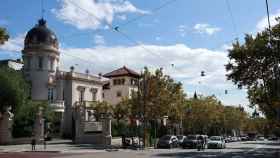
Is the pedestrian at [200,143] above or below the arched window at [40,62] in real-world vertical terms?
below

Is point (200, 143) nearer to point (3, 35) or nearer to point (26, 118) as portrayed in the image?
point (26, 118)

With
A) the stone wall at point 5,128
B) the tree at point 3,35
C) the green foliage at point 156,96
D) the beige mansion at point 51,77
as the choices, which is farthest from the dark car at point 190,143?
the tree at point 3,35

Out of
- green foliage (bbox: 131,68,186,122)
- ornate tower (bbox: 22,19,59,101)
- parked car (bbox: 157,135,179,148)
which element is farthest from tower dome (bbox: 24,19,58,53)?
parked car (bbox: 157,135,179,148)

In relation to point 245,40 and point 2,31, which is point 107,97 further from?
point 2,31

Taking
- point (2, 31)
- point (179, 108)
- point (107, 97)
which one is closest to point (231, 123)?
point (107, 97)

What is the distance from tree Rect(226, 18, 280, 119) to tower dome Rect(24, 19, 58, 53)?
31546 mm

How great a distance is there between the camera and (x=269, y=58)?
41500 mm

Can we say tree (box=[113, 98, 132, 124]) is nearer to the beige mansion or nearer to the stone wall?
the beige mansion

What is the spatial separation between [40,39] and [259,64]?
115 feet

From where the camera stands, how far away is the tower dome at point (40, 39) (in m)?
66.9

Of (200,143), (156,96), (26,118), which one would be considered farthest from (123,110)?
(200,143)

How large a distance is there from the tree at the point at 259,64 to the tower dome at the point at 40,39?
3155cm

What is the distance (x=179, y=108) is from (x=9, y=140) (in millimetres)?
24205

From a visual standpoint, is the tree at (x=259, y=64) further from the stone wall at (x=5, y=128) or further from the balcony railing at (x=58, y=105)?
the balcony railing at (x=58, y=105)
